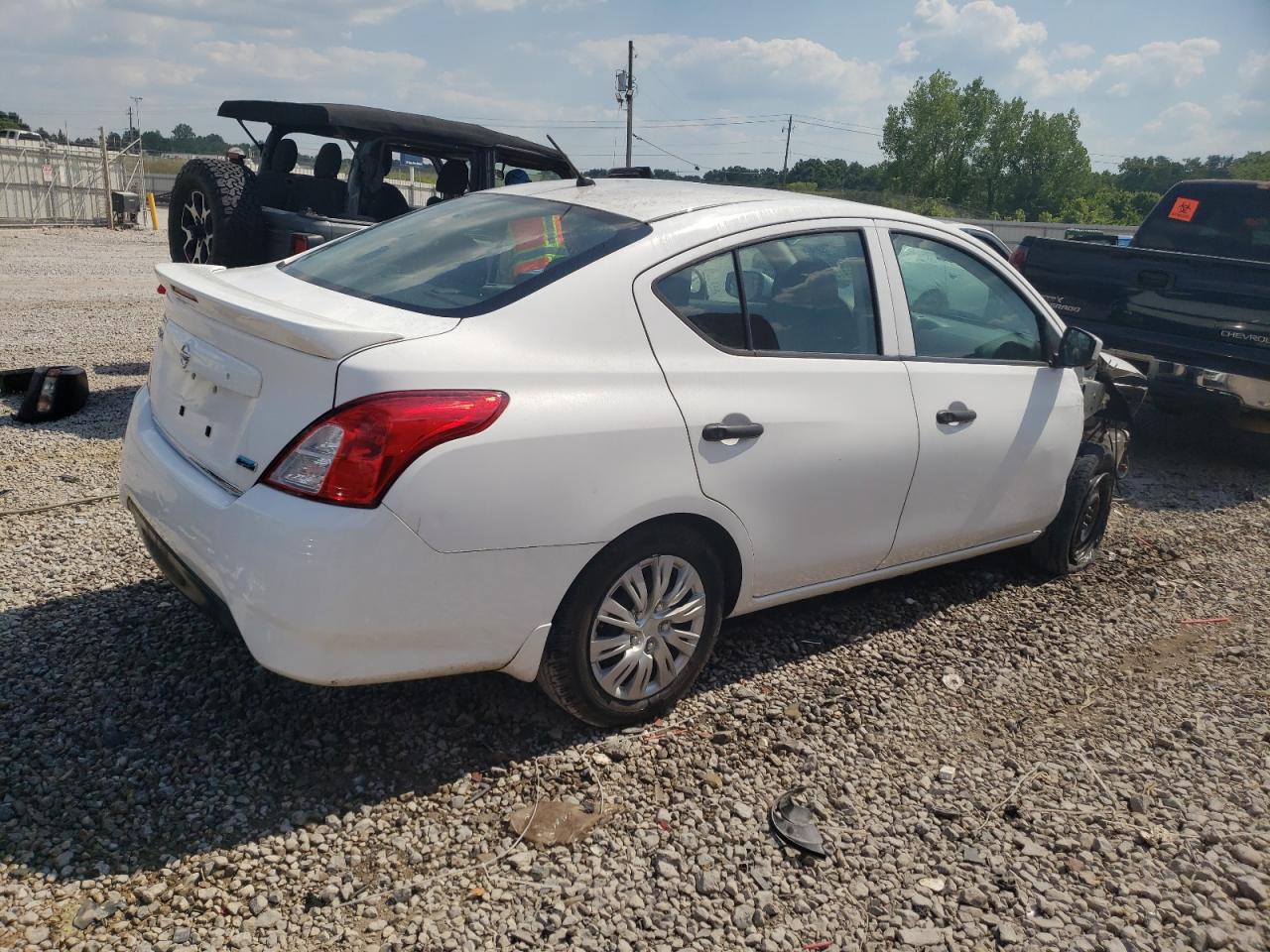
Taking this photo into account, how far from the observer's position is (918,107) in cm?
9356

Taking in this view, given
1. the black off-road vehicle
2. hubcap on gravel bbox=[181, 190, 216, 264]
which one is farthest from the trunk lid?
hubcap on gravel bbox=[181, 190, 216, 264]

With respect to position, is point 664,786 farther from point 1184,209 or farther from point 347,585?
point 1184,209

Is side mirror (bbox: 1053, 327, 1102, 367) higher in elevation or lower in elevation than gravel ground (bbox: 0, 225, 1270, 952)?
higher

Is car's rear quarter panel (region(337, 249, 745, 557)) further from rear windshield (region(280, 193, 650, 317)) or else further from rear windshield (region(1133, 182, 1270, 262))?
rear windshield (region(1133, 182, 1270, 262))

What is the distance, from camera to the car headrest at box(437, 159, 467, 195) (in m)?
9.01

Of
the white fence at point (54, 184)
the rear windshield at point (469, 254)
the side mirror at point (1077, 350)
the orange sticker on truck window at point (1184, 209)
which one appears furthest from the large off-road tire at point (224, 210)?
the white fence at point (54, 184)

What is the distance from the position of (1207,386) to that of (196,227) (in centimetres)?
746

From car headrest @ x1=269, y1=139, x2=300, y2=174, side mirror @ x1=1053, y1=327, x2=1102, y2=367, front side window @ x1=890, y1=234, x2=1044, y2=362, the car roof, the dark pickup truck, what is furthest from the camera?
car headrest @ x1=269, y1=139, x2=300, y2=174

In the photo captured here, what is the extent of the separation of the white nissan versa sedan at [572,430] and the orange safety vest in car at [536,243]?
0.01 metres

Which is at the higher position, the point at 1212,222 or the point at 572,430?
the point at 1212,222

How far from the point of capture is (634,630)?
312 centimetres

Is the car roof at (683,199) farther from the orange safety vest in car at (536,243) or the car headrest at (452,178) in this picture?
the car headrest at (452,178)

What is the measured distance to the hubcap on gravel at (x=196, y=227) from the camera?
24.5 ft

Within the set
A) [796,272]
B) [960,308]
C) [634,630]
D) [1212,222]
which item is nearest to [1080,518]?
[960,308]
